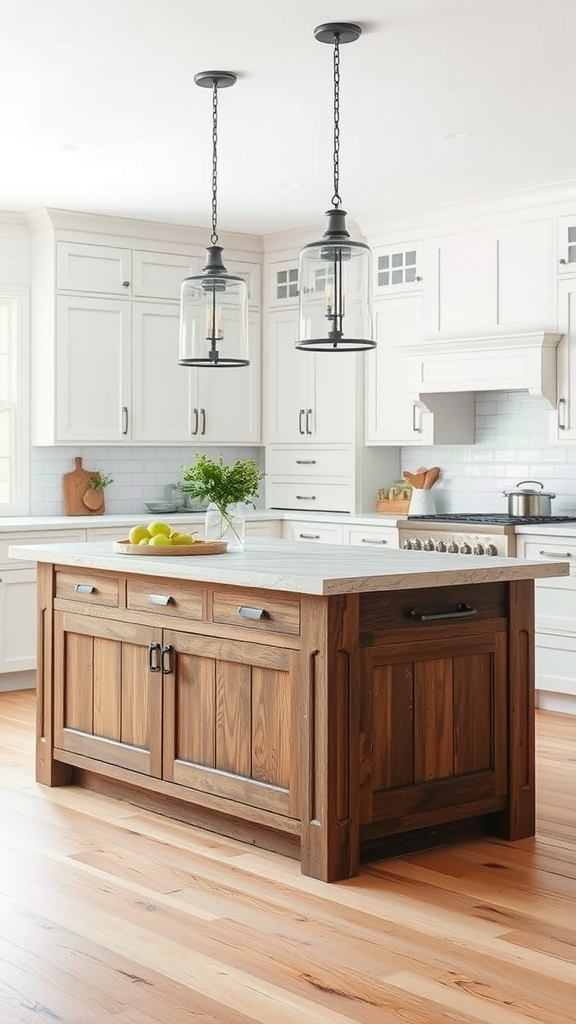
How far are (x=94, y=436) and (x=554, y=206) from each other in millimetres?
2913

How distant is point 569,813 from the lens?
4512 mm

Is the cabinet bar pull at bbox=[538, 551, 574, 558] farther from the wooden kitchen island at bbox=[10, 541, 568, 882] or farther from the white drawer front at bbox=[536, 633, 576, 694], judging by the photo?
the wooden kitchen island at bbox=[10, 541, 568, 882]

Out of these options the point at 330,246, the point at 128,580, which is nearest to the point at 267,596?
the point at 128,580

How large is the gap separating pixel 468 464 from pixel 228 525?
3138 mm

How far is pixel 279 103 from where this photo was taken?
5.16 metres

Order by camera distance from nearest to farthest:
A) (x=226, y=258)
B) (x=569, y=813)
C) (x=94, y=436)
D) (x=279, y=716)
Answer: (x=279, y=716)
(x=569, y=813)
(x=94, y=436)
(x=226, y=258)

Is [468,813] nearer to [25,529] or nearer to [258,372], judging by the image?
[25,529]

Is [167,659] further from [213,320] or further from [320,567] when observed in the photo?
[213,320]

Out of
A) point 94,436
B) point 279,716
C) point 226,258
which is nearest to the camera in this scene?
point 279,716

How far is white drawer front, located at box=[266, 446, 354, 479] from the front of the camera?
7.83 metres

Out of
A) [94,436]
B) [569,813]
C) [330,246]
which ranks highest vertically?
[330,246]


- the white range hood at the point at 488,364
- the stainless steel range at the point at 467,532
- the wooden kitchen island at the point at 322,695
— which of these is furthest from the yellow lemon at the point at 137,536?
the white range hood at the point at 488,364

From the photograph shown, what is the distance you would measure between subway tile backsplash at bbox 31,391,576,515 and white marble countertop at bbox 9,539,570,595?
2605 millimetres

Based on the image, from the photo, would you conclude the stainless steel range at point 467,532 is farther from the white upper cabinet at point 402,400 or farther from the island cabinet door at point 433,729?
the island cabinet door at point 433,729
